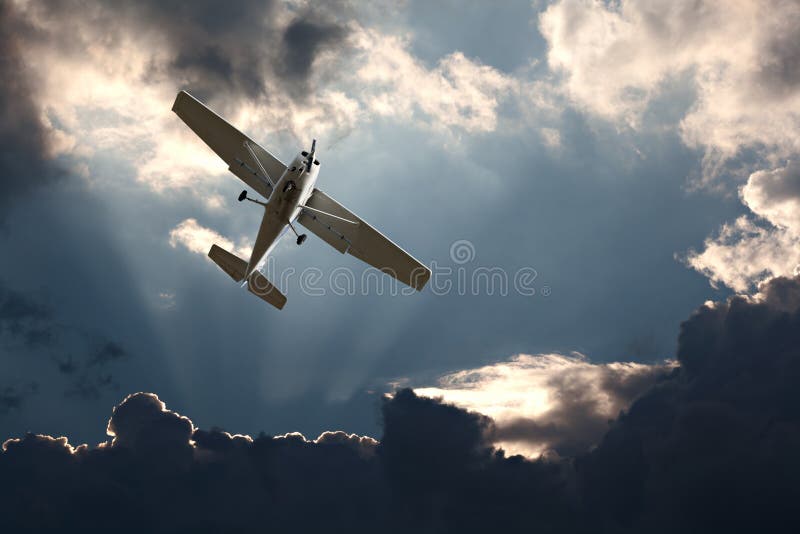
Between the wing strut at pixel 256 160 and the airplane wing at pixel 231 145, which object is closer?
the wing strut at pixel 256 160

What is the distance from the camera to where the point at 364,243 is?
41062mm

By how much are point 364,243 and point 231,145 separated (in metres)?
11.3

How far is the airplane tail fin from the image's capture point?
4116 centimetres

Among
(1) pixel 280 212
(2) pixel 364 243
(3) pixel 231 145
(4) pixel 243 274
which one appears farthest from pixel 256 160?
(2) pixel 364 243

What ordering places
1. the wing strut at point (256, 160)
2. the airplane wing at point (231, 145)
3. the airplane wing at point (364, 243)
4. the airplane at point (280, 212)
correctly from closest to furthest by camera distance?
the airplane at point (280, 212) < the wing strut at point (256, 160) < the airplane wing at point (231, 145) < the airplane wing at point (364, 243)

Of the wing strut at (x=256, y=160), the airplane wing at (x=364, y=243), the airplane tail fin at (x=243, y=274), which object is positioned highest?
the wing strut at (x=256, y=160)

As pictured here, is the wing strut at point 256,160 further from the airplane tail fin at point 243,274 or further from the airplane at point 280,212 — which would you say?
the airplane tail fin at point 243,274

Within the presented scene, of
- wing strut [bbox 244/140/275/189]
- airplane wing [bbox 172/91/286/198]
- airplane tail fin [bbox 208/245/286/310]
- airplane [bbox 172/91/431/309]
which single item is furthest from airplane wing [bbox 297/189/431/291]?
airplane tail fin [bbox 208/245/286/310]

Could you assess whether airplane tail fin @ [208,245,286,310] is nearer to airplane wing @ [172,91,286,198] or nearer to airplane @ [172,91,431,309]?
airplane @ [172,91,431,309]

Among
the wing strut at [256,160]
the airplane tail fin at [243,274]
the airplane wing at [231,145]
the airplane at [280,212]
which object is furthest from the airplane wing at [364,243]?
the airplane tail fin at [243,274]

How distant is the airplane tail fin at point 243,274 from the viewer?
41156 mm

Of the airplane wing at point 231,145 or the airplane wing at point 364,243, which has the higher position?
the airplane wing at point 231,145

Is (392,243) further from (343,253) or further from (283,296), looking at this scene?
(283,296)

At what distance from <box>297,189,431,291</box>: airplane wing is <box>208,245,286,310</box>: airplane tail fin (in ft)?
17.1
